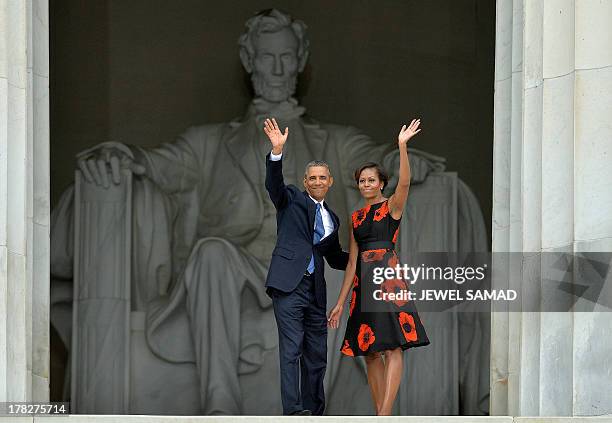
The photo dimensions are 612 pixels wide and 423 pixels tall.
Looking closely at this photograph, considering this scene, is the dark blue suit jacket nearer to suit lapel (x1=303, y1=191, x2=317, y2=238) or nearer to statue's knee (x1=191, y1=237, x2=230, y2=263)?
suit lapel (x1=303, y1=191, x2=317, y2=238)

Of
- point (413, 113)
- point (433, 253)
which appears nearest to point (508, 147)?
point (433, 253)

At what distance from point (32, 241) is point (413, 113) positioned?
3918 millimetres

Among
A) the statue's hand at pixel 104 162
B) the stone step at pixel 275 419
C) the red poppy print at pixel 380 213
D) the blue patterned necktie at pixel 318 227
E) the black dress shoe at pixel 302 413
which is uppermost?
the statue's hand at pixel 104 162

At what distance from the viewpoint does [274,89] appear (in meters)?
13.2

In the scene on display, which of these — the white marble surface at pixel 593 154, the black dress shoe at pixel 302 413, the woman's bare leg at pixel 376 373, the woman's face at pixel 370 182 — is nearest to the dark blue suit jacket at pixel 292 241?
the woman's face at pixel 370 182

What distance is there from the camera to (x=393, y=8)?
13742 millimetres

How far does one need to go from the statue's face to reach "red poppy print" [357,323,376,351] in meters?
3.60

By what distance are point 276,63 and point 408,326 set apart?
A: 365 cm

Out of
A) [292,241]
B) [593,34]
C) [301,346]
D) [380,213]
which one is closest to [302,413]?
[301,346]

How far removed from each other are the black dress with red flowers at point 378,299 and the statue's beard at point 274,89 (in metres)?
3.29

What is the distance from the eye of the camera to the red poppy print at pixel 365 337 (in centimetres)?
979

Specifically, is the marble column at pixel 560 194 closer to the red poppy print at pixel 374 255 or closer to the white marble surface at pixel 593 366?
the white marble surface at pixel 593 366

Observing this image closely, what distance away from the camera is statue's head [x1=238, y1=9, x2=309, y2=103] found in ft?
43.1

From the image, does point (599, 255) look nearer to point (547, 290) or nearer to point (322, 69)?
point (547, 290)
